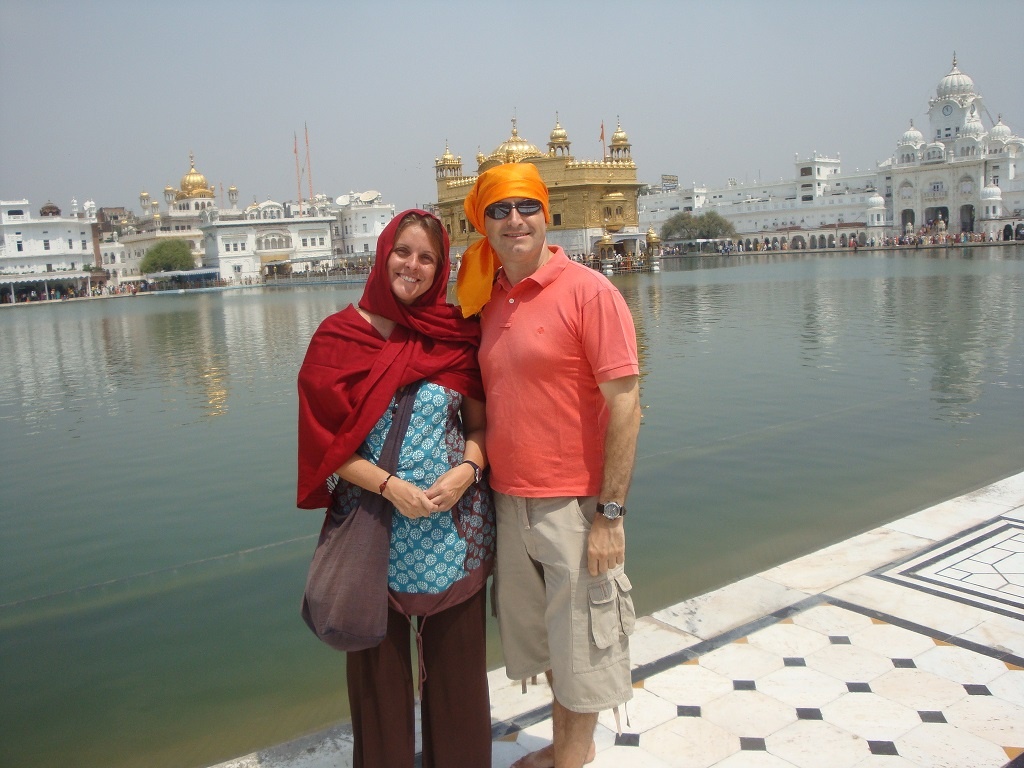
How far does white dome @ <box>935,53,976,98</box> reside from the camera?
63.6m

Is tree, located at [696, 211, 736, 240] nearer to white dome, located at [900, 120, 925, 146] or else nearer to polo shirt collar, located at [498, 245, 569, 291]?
white dome, located at [900, 120, 925, 146]

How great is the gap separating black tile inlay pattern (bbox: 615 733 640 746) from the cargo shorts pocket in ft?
1.45

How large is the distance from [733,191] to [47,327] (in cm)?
6515

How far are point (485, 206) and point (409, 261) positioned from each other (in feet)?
0.74

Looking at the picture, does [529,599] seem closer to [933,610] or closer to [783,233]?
[933,610]

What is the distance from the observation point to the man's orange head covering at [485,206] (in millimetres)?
1957

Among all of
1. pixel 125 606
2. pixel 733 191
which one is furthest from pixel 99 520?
pixel 733 191

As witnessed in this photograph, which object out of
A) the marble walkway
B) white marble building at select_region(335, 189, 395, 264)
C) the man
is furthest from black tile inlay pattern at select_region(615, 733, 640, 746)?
white marble building at select_region(335, 189, 395, 264)

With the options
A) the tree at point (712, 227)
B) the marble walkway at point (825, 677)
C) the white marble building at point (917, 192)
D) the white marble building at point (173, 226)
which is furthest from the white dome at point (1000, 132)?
the marble walkway at point (825, 677)

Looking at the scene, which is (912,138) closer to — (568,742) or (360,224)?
(360,224)

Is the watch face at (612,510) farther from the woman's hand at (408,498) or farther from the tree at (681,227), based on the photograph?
the tree at (681,227)

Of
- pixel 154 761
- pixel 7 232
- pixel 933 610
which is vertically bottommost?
pixel 154 761

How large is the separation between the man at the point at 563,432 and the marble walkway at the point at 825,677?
1.36ft

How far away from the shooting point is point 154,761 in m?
2.88
